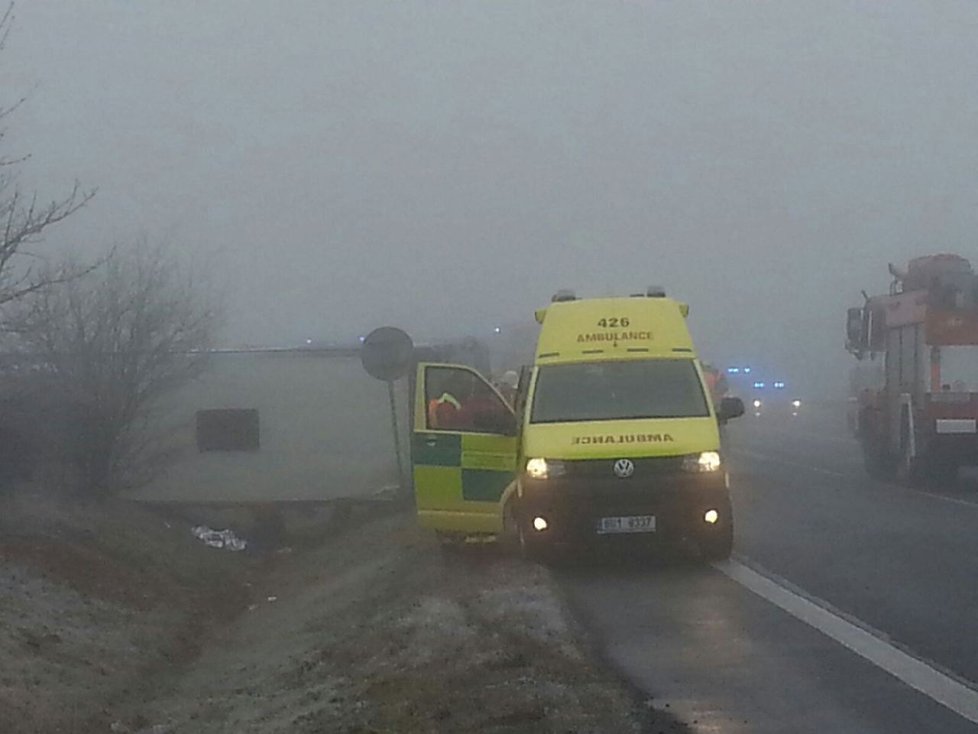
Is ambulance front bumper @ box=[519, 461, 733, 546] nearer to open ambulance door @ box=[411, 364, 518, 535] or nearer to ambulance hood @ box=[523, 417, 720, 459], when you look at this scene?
ambulance hood @ box=[523, 417, 720, 459]

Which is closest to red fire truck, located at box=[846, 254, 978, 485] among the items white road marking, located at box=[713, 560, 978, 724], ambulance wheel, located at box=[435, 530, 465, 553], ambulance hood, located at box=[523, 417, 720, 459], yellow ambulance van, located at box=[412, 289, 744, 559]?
yellow ambulance van, located at box=[412, 289, 744, 559]

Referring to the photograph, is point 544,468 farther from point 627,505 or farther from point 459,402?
point 459,402

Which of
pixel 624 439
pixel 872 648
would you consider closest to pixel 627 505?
pixel 624 439

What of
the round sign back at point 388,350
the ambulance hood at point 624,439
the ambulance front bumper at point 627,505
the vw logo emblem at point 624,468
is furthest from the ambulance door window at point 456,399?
the round sign back at point 388,350

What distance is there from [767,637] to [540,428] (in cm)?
445

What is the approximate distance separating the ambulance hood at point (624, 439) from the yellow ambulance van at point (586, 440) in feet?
0.04

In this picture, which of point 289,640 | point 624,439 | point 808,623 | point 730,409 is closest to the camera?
point 808,623

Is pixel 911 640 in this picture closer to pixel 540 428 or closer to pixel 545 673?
pixel 545 673

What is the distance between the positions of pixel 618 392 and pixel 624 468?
1289 millimetres

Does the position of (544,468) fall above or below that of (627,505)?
above

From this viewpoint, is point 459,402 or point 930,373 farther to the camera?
point 930,373

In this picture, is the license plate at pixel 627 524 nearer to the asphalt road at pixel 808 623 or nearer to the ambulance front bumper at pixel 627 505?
the ambulance front bumper at pixel 627 505

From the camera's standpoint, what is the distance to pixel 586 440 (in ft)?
49.1

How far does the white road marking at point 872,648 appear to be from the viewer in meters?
9.29
